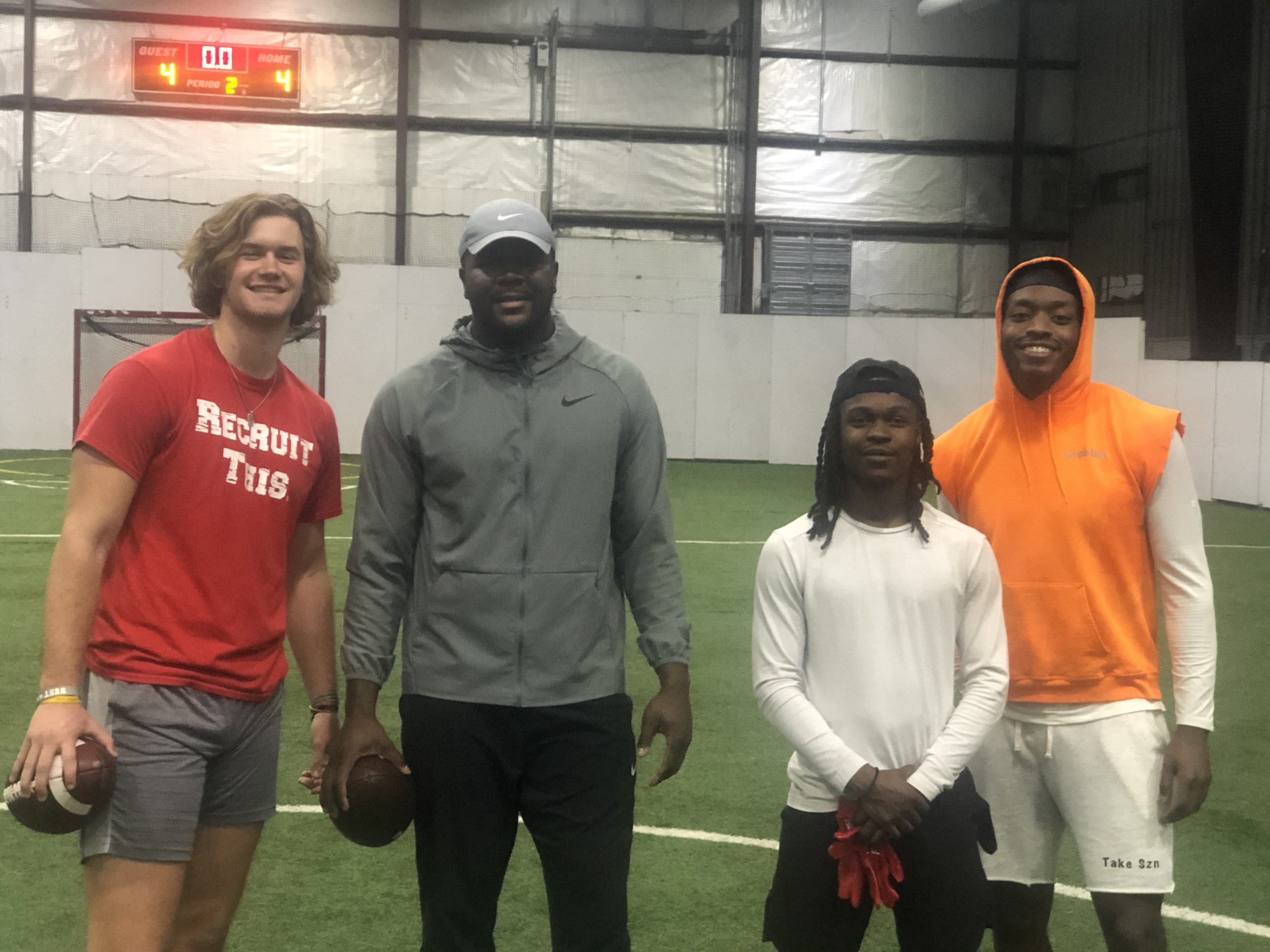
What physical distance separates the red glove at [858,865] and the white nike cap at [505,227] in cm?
120

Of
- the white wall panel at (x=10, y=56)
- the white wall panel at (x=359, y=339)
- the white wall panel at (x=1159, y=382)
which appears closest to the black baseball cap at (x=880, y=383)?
the white wall panel at (x=1159, y=382)

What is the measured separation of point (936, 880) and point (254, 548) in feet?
4.60

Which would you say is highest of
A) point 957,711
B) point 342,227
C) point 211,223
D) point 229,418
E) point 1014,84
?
point 1014,84

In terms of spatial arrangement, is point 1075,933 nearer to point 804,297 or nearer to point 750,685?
point 750,685

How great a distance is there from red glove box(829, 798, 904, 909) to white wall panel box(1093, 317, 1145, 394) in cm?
1561

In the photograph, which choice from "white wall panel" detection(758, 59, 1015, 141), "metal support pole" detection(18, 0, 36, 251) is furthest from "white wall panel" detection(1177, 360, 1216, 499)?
"metal support pole" detection(18, 0, 36, 251)

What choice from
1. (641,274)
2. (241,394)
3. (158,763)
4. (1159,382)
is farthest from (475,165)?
(158,763)

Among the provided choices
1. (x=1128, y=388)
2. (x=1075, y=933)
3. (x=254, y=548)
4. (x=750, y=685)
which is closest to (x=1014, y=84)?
(x=1128, y=388)

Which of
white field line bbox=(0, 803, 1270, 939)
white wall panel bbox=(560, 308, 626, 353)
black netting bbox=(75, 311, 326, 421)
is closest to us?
white field line bbox=(0, 803, 1270, 939)

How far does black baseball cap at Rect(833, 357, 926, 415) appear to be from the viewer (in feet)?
9.09

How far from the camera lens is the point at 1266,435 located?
49.1 ft

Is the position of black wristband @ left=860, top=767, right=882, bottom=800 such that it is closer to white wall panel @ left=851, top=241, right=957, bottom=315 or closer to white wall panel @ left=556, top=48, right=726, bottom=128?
white wall panel @ left=556, top=48, right=726, bottom=128

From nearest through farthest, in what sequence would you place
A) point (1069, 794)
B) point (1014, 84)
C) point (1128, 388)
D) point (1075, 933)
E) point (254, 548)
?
point (254, 548), point (1069, 794), point (1075, 933), point (1128, 388), point (1014, 84)

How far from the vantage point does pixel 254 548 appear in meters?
2.63
